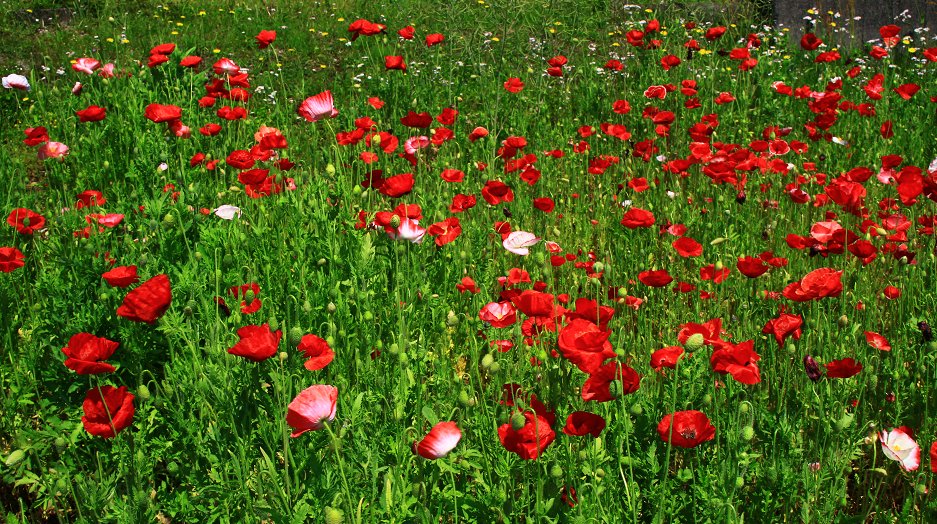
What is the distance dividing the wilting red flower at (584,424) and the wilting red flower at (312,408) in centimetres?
46

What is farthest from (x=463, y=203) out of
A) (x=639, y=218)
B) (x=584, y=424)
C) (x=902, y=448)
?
(x=902, y=448)

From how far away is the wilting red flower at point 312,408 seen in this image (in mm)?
1500

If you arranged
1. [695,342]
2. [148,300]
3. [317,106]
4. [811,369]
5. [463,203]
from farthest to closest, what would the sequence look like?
[317,106]
[463,203]
[811,369]
[148,300]
[695,342]

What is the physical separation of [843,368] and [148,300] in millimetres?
1565

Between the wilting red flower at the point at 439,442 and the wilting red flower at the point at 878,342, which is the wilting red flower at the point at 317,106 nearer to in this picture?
the wilting red flower at the point at 439,442

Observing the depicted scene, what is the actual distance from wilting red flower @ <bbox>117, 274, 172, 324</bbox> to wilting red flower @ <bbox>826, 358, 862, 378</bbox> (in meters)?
1.50

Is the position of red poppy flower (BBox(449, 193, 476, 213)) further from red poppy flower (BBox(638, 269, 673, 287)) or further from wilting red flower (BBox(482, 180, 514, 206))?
red poppy flower (BBox(638, 269, 673, 287))

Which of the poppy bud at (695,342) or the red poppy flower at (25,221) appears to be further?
the red poppy flower at (25,221)

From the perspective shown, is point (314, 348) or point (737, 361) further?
point (314, 348)

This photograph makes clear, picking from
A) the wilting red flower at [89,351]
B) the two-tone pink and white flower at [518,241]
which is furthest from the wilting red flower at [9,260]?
the two-tone pink and white flower at [518,241]

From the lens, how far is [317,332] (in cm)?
243

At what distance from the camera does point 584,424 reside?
1.57 m

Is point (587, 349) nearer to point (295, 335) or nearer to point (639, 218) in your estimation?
point (295, 335)

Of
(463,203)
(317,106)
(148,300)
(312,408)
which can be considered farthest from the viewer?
(317,106)
